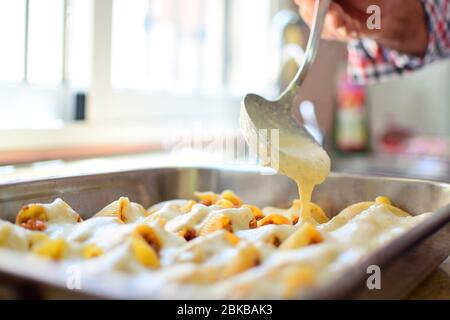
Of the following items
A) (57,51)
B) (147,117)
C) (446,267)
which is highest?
(57,51)

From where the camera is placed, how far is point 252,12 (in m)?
2.28

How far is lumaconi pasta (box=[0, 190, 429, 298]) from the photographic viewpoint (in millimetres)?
435

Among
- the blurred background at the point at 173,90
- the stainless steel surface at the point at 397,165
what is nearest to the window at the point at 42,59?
the blurred background at the point at 173,90

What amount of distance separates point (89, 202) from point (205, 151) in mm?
1045

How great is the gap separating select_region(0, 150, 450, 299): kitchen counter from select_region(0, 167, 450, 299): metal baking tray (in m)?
0.02

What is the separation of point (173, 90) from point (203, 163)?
869mm

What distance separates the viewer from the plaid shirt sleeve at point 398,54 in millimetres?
1233

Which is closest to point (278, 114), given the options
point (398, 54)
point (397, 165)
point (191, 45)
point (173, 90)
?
point (398, 54)

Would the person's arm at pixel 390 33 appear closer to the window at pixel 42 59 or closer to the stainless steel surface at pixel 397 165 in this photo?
the stainless steel surface at pixel 397 165

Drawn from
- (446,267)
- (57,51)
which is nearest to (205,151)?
(57,51)

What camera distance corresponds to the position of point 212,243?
553 mm

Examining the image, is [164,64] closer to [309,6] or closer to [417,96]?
[309,6]

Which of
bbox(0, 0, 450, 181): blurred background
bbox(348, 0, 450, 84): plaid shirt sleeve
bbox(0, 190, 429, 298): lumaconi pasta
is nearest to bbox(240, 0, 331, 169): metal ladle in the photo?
bbox(0, 190, 429, 298): lumaconi pasta

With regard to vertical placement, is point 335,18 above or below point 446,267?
above
